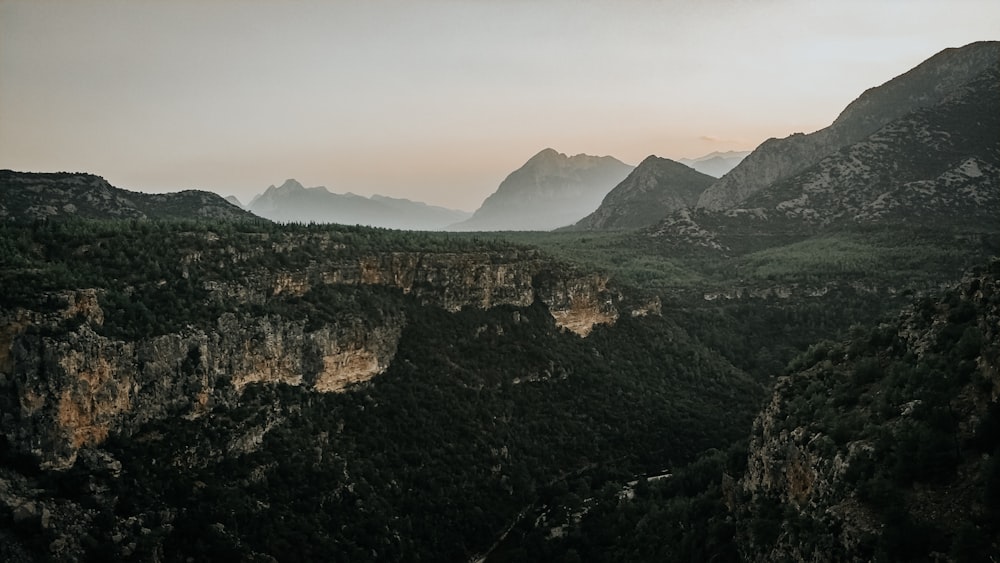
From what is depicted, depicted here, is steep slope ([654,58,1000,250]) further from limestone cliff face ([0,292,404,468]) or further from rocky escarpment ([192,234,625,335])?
limestone cliff face ([0,292,404,468])

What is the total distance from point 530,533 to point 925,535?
35.5m

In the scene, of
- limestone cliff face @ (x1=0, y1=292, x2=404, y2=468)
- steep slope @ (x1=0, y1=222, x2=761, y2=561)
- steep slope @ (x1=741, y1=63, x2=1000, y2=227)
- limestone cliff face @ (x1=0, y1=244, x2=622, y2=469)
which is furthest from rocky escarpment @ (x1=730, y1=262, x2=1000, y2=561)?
steep slope @ (x1=741, y1=63, x2=1000, y2=227)

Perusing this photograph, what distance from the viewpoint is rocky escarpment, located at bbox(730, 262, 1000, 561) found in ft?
71.4

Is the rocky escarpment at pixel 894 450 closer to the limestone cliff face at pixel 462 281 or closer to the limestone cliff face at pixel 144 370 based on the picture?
the limestone cliff face at pixel 144 370

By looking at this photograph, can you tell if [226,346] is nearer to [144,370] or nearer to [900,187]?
[144,370]

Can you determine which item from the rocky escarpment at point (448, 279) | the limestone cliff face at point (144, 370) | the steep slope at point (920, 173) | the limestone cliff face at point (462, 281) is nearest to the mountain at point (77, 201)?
the rocky escarpment at point (448, 279)

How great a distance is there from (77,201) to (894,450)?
90.8 meters

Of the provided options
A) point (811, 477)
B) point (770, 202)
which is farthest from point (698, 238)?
point (811, 477)

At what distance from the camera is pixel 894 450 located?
2522 centimetres

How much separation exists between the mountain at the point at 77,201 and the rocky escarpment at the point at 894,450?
246 ft

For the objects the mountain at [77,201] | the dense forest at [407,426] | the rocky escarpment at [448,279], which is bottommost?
the dense forest at [407,426]

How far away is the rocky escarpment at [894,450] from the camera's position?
71.4 feet

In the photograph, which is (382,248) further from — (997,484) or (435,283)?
(997,484)

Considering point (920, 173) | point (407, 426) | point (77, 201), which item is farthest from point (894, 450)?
point (920, 173)
